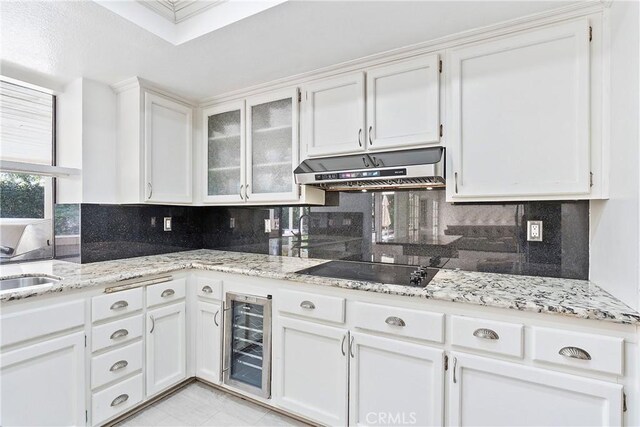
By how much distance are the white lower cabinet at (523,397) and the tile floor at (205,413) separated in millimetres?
994

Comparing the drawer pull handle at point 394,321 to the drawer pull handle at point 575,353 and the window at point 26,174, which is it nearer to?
the drawer pull handle at point 575,353

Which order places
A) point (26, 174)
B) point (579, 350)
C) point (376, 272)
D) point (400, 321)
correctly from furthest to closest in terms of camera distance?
1. point (26, 174)
2. point (376, 272)
3. point (400, 321)
4. point (579, 350)

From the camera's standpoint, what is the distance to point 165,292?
6.97 feet

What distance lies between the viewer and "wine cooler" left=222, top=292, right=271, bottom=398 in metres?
2.05

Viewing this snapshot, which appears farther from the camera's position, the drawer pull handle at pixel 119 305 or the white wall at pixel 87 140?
the white wall at pixel 87 140

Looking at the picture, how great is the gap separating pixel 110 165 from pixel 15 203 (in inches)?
25.1

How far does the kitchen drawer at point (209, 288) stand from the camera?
2186mm

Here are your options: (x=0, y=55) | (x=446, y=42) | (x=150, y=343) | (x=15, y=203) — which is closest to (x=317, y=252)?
(x=150, y=343)

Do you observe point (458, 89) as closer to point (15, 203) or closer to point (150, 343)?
point (150, 343)

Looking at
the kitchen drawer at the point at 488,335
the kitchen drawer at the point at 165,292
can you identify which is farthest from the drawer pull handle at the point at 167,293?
the kitchen drawer at the point at 488,335

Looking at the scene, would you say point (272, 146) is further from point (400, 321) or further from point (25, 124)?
point (25, 124)

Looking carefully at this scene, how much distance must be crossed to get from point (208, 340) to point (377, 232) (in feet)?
4.72

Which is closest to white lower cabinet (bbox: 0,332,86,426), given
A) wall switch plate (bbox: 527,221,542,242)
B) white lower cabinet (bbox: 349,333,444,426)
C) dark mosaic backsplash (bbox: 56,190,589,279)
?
dark mosaic backsplash (bbox: 56,190,589,279)

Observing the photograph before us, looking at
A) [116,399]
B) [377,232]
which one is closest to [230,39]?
[377,232]
